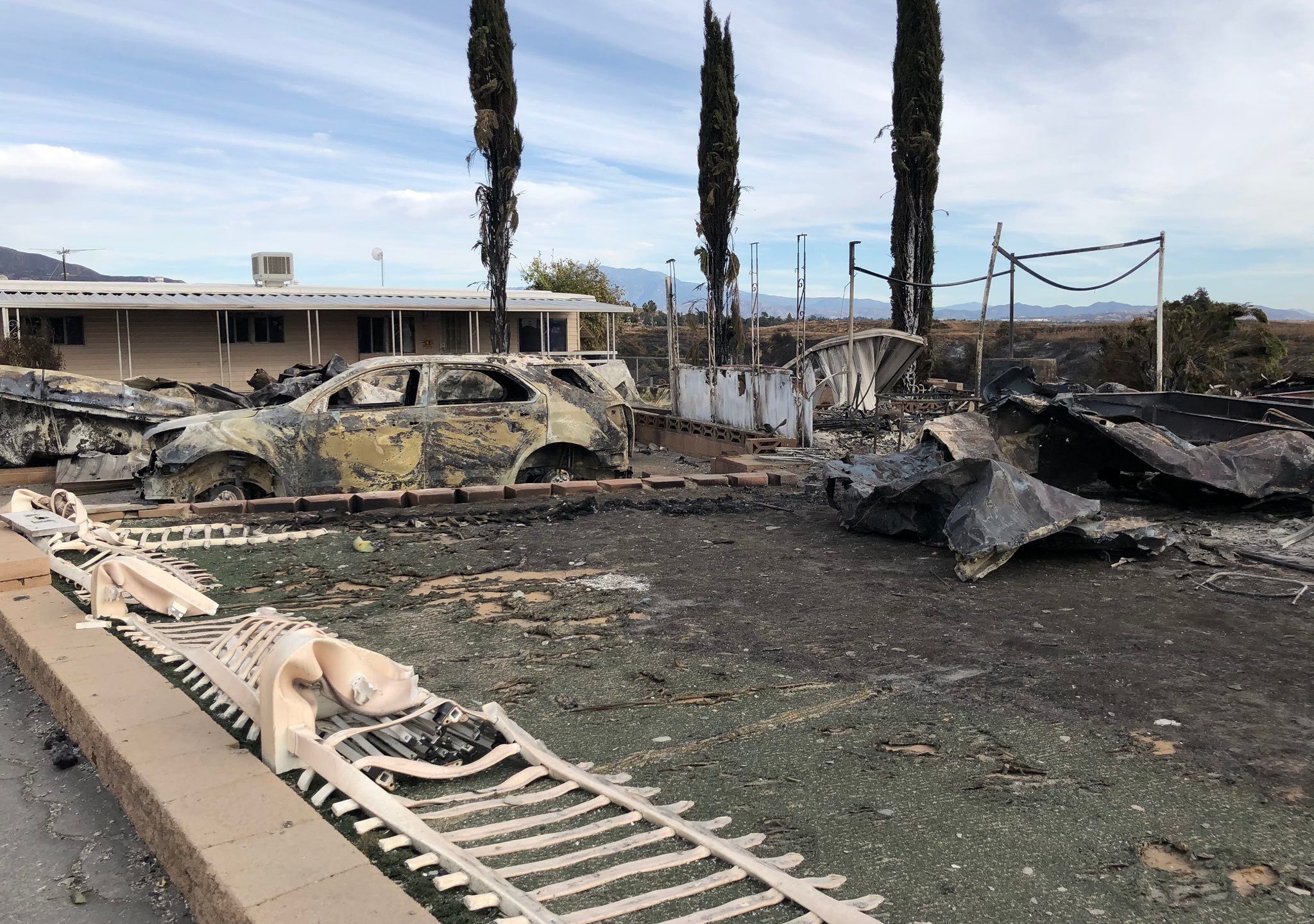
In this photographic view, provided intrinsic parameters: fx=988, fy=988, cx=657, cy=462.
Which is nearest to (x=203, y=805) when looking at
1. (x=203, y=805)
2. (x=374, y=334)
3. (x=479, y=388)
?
(x=203, y=805)

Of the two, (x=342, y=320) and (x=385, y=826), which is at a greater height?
(x=342, y=320)

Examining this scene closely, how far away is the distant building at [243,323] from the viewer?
22.6m

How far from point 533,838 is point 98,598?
11.9ft

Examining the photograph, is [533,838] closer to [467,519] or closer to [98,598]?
[98,598]

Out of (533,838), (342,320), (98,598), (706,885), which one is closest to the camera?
(706,885)

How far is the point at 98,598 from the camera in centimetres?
537

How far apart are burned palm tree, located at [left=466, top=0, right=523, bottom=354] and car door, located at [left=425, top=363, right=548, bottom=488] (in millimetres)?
14410

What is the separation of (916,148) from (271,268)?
58.2ft

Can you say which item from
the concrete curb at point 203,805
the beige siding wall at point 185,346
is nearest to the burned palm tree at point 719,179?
the beige siding wall at point 185,346

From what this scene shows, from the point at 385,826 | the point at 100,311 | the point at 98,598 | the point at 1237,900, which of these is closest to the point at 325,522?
the point at 98,598

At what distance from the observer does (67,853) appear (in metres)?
3.31

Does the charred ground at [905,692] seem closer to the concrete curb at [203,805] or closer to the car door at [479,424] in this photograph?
the concrete curb at [203,805]

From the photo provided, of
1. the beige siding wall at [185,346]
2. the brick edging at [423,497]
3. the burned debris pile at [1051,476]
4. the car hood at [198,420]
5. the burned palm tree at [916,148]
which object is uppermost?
the burned palm tree at [916,148]

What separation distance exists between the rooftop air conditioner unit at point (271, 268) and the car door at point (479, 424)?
19966 mm
